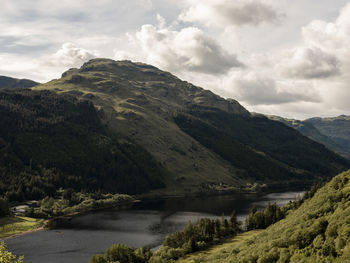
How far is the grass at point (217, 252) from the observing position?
96.9 m

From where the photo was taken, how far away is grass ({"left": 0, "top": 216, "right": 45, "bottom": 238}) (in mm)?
170125

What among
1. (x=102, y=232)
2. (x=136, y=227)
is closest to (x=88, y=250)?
(x=102, y=232)

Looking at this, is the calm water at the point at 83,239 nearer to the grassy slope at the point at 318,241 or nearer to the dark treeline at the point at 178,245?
the dark treeline at the point at 178,245

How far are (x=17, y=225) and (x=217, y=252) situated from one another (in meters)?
125

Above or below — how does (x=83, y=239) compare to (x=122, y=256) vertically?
below

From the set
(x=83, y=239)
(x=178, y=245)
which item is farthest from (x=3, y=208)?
(x=178, y=245)

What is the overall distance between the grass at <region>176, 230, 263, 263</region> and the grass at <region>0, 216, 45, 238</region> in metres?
105

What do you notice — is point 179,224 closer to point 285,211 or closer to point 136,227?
point 136,227

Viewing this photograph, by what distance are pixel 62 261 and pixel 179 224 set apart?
80.7 m

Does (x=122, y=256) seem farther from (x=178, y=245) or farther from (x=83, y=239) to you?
(x=83, y=239)

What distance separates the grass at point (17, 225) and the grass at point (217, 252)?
345 ft

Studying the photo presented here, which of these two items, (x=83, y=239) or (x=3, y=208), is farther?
(x=3, y=208)

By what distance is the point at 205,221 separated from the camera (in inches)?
5581

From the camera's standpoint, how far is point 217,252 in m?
106
